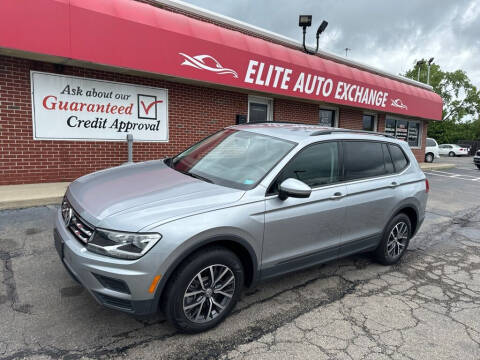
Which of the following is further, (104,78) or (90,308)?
(104,78)

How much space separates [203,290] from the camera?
262 cm

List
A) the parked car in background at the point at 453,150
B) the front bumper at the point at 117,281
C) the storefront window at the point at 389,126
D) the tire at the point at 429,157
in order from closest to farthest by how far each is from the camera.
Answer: the front bumper at the point at 117,281, the storefront window at the point at 389,126, the tire at the point at 429,157, the parked car in background at the point at 453,150

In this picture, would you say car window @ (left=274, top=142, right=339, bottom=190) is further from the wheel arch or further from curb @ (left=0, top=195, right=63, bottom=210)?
curb @ (left=0, top=195, right=63, bottom=210)

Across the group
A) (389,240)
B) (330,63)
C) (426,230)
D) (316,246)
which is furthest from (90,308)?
(330,63)

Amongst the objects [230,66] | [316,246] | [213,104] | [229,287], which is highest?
[230,66]

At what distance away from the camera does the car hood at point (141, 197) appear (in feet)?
7.81

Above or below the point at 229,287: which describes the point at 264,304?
below

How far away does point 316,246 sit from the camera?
330 centimetres

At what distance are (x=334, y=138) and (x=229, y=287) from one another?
6.31ft

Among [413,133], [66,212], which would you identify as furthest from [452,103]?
[66,212]

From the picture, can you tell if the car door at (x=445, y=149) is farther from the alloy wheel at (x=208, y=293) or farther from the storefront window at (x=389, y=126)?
the alloy wheel at (x=208, y=293)

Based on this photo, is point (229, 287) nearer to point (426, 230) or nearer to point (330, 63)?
point (426, 230)

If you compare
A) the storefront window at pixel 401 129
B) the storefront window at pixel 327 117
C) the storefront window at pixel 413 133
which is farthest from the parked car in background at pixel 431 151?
the storefront window at pixel 327 117

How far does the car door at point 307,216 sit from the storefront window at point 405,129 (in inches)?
574
